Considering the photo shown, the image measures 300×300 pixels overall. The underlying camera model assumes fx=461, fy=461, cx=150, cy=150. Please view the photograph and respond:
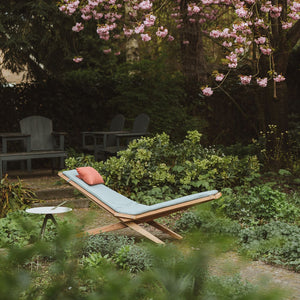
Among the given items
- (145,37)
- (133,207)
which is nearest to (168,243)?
(133,207)

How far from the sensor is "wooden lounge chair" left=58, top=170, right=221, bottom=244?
4.00 metres

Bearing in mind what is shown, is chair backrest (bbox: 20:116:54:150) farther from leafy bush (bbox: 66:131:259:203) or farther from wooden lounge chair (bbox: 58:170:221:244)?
wooden lounge chair (bbox: 58:170:221:244)

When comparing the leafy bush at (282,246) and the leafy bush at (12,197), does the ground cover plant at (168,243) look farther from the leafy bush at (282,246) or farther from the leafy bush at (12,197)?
the leafy bush at (12,197)

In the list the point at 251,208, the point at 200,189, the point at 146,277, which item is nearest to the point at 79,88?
the point at 200,189

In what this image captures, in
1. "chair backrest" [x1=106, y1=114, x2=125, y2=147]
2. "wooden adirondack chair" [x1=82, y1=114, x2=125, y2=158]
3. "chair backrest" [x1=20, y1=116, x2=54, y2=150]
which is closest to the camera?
"chair backrest" [x1=20, y1=116, x2=54, y2=150]

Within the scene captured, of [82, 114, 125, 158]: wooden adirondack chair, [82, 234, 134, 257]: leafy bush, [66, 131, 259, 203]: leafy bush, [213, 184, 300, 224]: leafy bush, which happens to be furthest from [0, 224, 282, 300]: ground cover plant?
[82, 114, 125, 158]: wooden adirondack chair

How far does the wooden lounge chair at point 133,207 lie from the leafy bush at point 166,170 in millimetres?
1524

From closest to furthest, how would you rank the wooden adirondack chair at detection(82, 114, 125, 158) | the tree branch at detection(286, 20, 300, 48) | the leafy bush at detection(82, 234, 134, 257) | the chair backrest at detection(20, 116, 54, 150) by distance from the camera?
the leafy bush at detection(82, 234, 134, 257) → the tree branch at detection(286, 20, 300, 48) → the chair backrest at detection(20, 116, 54, 150) → the wooden adirondack chair at detection(82, 114, 125, 158)

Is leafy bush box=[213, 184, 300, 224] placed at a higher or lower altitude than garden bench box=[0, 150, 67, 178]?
lower

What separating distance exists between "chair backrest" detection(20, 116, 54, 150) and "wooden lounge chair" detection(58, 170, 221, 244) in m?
3.65

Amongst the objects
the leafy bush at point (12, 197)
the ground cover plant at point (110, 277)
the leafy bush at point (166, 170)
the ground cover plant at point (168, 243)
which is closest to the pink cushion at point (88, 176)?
the ground cover plant at point (168, 243)

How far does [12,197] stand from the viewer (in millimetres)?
5648

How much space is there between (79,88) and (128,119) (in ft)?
4.42

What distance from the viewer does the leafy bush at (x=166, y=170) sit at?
6.32m
